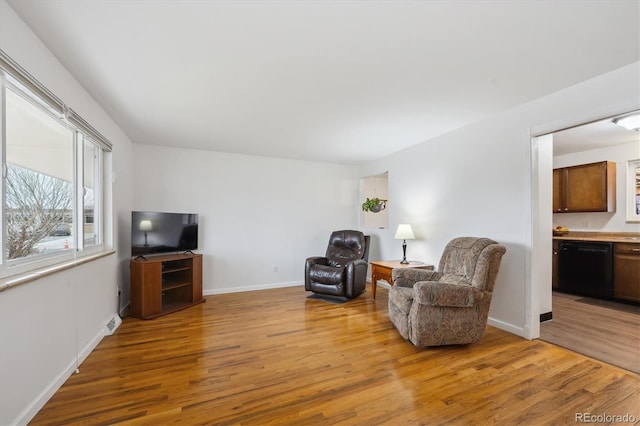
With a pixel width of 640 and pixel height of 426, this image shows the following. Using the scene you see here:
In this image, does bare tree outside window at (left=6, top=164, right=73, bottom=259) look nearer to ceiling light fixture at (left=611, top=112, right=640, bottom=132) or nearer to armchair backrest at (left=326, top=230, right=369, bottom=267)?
armchair backrest at (left=326, top=230, right=369, bottom=267)

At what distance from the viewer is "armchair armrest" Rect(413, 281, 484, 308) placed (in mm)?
2525

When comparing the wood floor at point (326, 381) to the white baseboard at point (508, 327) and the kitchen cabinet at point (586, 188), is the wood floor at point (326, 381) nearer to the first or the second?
the white baseboard at point (508, 327)

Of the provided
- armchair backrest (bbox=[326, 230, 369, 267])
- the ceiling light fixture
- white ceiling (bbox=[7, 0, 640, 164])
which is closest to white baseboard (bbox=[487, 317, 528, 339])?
armchair backrest (bbox=[326, 230, 369, 267])

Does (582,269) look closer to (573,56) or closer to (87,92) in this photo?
(573,56)

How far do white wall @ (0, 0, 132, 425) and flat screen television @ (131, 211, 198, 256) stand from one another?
0.70m

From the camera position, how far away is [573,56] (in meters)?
2.03

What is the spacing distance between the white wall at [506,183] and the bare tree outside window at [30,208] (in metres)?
4.06

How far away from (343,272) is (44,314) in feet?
10.3

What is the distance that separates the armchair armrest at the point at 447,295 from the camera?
99.4 inches

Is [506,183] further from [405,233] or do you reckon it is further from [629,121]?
[405,233]

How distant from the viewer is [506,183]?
3.04 m

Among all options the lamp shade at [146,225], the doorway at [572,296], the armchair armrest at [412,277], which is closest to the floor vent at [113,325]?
the lamp shade at [146,225]

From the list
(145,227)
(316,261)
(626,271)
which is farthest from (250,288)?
(626,271)

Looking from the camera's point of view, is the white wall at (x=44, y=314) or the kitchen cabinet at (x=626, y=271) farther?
the kitchen cabinet at (x=626, y=271)
